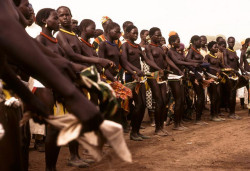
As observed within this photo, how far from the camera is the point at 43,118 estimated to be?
5.09 feet

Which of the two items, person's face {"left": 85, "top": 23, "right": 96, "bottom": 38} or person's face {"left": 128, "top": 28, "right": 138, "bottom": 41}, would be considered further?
person's face {"left": 128, "top": 28, "right": 138, "bottom": 41}

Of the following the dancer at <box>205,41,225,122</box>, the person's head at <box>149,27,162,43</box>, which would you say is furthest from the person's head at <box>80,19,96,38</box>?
the dancer at <box>205,41,225,122</box>

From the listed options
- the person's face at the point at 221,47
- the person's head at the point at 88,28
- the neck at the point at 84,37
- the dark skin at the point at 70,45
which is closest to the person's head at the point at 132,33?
the person's head at the point at 88,28

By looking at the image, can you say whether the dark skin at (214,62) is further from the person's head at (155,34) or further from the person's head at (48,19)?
the person's head at (48,19)

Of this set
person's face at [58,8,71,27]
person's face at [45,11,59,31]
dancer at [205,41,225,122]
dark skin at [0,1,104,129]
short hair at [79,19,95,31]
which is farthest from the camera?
dancer at [205,41,225,122]

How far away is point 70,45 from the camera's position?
209 inches

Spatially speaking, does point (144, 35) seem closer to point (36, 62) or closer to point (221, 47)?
point (221, 47)

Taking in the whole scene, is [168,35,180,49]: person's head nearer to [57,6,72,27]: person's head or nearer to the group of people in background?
the group of people in background

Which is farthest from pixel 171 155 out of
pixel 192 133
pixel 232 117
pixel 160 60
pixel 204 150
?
pixel 232 117

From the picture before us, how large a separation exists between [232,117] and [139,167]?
6023mm

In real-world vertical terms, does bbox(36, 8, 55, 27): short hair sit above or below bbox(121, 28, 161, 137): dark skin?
above

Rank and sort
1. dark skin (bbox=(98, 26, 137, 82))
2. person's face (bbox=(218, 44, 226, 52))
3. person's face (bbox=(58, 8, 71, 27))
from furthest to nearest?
person's face (bbox=(218, 44, 226, 52)) → dark skin (bbox=(98, 26, 137, 82)) → person's face (bbox=(58, 8, 71, 27))

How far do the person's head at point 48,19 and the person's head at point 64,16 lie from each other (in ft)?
1.58

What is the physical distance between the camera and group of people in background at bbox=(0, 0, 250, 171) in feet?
4.27
